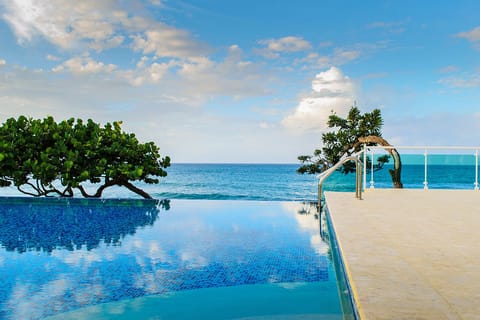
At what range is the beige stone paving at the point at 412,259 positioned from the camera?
214 centimetres

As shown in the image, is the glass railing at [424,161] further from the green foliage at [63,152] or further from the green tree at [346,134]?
the green foliage at [63,152]

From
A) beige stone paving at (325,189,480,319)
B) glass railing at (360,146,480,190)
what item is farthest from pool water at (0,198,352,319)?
glass railing at (360,146,480,190)

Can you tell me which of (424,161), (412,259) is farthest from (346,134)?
(412,259)

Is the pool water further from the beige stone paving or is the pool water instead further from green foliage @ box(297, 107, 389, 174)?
green foliage @ box(297, 107, 389, 174)

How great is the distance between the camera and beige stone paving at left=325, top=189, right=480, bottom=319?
2143mm

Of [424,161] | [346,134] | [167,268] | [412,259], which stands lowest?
[167,268]

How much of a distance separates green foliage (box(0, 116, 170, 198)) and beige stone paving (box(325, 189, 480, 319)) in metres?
6.54

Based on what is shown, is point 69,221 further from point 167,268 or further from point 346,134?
point 346,134

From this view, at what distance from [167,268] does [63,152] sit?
737 centimetres

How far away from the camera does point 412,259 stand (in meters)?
3.12

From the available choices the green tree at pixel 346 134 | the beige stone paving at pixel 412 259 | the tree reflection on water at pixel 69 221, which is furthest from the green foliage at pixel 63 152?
the beige stone paving at pixel 412 259

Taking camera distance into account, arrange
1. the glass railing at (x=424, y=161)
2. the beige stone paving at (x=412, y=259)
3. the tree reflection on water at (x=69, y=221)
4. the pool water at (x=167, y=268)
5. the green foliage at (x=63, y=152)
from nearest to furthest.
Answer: the beige stone paving at (x=412, y=259) → the pool water at (x=167, y=268) → the tree reflection on water at (x=69, y=221) → the glass railing at (x=424, y=161) → the green foliage at (x=63, y=152)

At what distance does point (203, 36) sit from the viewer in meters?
16.4

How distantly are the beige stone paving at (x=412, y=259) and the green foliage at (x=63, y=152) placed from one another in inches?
257
